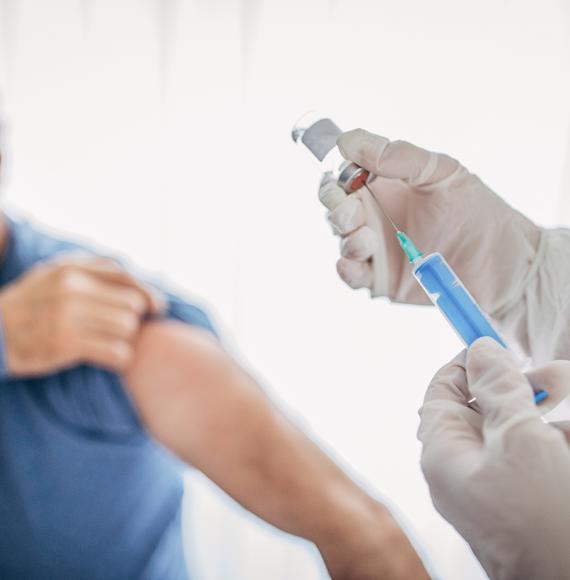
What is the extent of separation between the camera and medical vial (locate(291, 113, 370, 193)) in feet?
3.02

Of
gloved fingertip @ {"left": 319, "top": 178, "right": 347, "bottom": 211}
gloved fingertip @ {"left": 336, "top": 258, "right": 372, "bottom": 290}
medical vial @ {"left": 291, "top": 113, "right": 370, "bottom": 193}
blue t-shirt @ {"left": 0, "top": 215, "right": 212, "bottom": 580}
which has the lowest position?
blue t-shirt @ {"left": 0, "top": 215, "right": 212, "bottom": 580}

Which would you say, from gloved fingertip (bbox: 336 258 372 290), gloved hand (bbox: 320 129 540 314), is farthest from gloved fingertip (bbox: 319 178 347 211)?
gloved fingertip (bbox: 336 258 372 290)

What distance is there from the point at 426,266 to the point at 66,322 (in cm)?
49

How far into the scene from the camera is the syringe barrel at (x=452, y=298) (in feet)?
2.67

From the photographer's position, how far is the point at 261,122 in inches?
44.6

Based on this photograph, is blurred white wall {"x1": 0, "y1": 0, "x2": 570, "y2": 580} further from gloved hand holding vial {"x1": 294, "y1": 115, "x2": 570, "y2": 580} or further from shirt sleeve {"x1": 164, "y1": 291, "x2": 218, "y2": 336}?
shirt sleeve {"x1": 164, "y1": 291, "x2": 218, "y2": 336}

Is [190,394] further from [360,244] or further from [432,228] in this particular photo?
[432,228]

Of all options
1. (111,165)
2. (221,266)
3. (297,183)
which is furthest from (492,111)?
(111,165)

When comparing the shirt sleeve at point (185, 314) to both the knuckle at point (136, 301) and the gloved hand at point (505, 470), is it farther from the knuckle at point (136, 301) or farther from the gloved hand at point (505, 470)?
the gloved hand at point (505, 470)

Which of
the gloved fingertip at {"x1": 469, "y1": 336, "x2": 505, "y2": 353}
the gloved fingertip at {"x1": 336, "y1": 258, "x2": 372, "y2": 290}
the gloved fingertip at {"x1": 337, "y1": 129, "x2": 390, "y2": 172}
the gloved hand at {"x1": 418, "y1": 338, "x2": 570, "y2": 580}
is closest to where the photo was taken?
the gloved hand at {"x1": 418, "y1": 338, "x2": 570, "y2": 580}

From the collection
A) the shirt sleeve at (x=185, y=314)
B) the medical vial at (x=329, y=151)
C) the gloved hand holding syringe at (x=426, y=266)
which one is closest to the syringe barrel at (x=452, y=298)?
the gloved hand holding syringe at (x=426, y=266)

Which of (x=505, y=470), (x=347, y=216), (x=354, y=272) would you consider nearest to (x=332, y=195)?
(x=347, y=216)

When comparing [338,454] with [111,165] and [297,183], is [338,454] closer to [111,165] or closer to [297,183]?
[297,183]

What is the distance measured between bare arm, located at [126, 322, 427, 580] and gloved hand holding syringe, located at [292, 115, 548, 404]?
0.27 m
